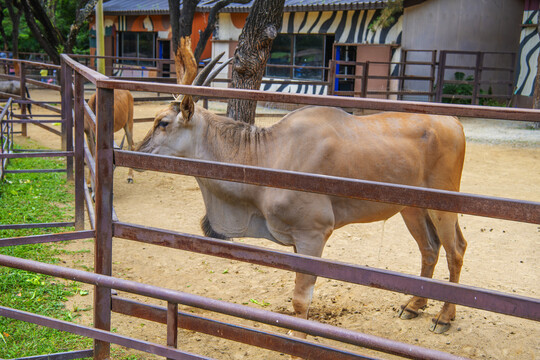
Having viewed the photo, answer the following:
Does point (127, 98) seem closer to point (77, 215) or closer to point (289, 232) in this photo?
point (77, 215)

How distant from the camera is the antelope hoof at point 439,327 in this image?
405 centimetres

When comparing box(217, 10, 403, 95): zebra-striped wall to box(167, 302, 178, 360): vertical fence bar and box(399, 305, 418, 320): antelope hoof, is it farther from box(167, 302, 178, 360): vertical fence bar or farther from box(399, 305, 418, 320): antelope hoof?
box(167, 302, 178, 360): vertical fence bar

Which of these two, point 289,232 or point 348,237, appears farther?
point 348,237

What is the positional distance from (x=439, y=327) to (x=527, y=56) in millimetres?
13607

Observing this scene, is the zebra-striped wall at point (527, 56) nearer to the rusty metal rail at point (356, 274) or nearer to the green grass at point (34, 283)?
the green grass at point (34, 283)

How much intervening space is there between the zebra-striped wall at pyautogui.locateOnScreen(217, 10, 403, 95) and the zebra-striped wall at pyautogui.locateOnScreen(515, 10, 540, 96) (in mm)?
3387

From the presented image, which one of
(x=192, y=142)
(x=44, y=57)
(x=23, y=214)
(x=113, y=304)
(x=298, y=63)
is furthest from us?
(x=44, y=57)

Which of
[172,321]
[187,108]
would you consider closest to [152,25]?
[187,108]

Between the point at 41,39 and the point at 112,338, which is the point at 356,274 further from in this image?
→ the point at 41,39

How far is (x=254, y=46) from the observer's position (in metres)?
7.44

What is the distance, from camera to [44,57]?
26.6 meters

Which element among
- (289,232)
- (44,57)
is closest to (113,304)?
(289,232)

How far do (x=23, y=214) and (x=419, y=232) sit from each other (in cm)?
409

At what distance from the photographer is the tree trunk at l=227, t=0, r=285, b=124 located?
739 centimetres
